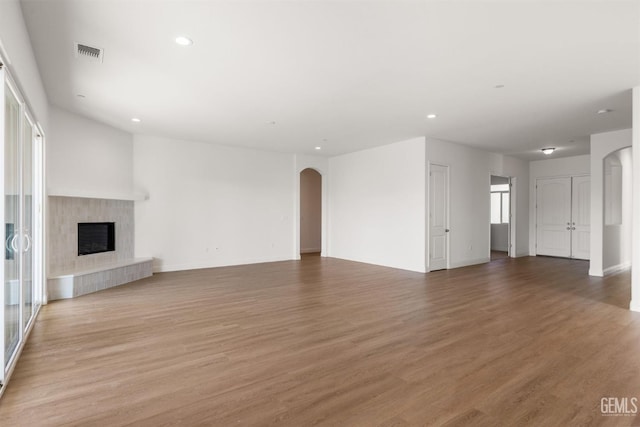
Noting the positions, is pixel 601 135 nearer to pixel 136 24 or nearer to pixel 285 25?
pixel 285 25

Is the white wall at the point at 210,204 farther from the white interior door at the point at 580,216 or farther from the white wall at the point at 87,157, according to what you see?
the white interior door at the point at 580,216

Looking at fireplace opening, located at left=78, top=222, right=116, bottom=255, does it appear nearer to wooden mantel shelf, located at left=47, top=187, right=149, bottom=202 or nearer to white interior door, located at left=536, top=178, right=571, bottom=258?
wooden mantel shelf, located at left=47, top=187, right=149, bottom=202

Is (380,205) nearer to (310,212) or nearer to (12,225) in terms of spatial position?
(310,212)

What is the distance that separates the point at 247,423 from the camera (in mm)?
2027

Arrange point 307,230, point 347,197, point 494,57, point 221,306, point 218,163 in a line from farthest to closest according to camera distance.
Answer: point 307,230
point 347,197
point 218,163
point 221,306
point 494,57

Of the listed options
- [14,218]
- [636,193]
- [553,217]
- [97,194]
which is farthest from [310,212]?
[14,218]

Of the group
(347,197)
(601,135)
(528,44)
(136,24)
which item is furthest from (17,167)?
(601,135)

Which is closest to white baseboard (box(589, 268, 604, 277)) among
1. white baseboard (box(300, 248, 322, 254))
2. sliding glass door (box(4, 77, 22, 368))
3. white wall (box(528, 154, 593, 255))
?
white wall (box(528, 154, 593, 255))

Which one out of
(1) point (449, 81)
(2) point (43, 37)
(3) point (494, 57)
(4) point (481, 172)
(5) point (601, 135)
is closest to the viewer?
(2) point (43, 37)

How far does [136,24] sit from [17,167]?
1771mm

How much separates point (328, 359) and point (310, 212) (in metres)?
8.49

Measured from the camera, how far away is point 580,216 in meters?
→ 9.05

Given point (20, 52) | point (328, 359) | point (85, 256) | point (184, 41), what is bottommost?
point (328, 359)

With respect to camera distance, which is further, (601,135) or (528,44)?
(601,135)
